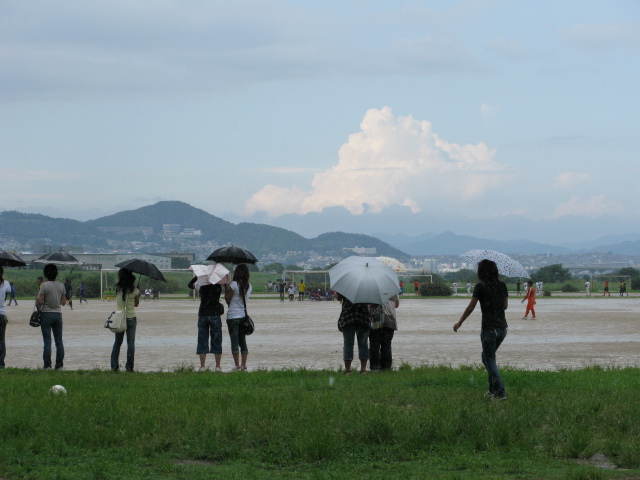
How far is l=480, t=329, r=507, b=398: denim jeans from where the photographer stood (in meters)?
9.98

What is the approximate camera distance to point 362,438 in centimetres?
784

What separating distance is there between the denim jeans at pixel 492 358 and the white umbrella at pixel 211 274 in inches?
183

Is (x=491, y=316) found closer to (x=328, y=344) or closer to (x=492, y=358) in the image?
(x=492, y=358)

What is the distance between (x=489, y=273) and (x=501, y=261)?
2420mm

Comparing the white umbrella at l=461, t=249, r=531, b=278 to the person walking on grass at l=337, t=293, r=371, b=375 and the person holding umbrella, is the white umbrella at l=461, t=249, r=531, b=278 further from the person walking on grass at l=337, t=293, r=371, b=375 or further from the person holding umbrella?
the person holding umbrella

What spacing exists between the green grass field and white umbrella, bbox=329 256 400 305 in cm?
151

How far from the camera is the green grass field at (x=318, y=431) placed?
6871 millimetres

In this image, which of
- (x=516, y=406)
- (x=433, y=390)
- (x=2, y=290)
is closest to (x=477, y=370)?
(x=433, y=390)

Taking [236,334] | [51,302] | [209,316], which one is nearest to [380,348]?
[236,334]

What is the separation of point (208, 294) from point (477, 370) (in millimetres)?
4295

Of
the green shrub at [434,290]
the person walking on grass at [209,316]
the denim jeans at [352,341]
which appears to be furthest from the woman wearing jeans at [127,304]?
the green shrub at [434,290]

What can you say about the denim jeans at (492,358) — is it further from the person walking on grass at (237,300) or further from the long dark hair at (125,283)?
the long dark hair at (125,283)

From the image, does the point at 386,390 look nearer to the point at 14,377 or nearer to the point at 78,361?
the point at 14,377

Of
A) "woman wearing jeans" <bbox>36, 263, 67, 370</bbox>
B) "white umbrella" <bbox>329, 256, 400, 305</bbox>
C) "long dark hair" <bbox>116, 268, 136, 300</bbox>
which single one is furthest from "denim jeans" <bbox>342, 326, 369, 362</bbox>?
"woman wearing jeans" <bbox>36, 263, 67, 370</bbox>
